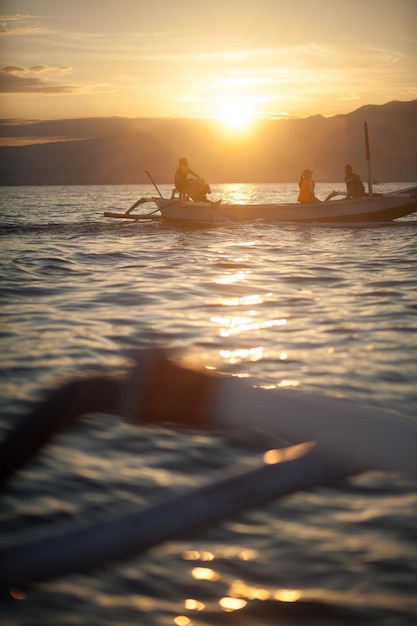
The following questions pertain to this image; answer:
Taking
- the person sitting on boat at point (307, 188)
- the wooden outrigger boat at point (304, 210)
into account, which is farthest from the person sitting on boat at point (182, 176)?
the person sitting on boat at point (307, 188)

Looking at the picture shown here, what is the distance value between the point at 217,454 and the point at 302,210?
72.8 feet

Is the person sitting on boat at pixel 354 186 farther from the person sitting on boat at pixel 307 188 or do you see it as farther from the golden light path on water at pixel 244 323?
the golden light path on water at pixel 244 323

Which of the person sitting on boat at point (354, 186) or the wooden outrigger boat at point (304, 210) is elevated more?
the person sitting on boat at point (354, 186)

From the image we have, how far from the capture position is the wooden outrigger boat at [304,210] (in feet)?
82.6

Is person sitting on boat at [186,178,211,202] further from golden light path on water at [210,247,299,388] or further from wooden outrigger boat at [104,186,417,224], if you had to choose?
golden light path on water at [210,247,299,388]

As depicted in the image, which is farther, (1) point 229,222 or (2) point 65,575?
(1) point 229,222

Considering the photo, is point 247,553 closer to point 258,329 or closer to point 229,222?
point 258,329

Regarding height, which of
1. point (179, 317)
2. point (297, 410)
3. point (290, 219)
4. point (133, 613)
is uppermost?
point (290, 219)

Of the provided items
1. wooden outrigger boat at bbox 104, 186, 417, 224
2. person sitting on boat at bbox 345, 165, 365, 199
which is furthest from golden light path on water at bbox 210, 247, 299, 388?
person sitting on boat at bbox 345, 165, 365, 199

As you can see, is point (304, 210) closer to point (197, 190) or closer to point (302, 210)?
point (302, 210)

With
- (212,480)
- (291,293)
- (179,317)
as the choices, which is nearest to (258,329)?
(179,317)

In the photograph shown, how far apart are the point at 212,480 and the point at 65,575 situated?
Result: 1102 millimetres

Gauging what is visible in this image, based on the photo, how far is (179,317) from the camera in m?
Result: 8.34

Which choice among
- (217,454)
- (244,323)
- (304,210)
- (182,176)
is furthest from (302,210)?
(217,454)
